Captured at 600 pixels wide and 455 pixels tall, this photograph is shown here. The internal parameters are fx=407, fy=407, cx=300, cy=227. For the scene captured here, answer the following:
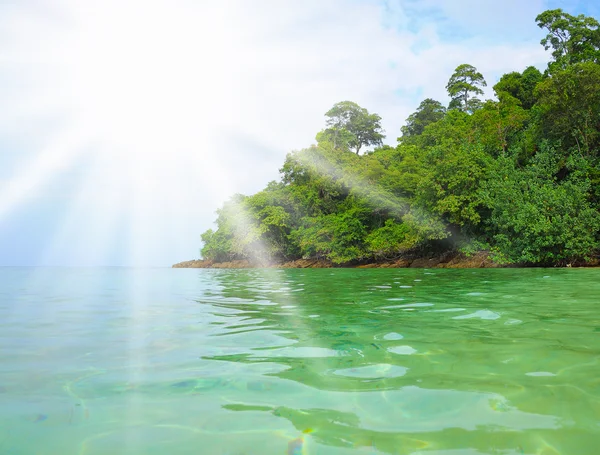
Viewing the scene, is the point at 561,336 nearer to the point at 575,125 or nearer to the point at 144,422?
the point at 144,422

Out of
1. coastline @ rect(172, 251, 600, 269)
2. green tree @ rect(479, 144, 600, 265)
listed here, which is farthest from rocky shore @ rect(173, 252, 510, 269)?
green tree @ rect(479, 144, 600, 265)

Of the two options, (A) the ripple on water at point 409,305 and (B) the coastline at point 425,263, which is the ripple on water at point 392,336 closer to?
(A) the ripple on water at point 409,305

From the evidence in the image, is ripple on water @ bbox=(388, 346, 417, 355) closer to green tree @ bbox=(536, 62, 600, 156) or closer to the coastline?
the coastline

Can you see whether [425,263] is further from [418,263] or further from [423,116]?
[423,116]

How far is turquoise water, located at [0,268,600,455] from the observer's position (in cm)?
175

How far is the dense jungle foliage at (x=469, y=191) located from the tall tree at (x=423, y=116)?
1218 centimetres

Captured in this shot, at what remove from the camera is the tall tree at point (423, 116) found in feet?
176

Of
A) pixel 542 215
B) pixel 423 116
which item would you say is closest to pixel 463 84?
pixel 423 116

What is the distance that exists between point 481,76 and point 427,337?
187ft

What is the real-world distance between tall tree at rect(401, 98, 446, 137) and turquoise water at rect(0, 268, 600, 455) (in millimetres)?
52970

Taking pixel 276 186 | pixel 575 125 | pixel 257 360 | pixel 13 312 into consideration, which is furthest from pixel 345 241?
pixel 257 360

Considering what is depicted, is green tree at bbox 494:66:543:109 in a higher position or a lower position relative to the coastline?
higher

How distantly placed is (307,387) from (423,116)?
5738 cm

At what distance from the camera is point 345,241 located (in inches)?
1312
